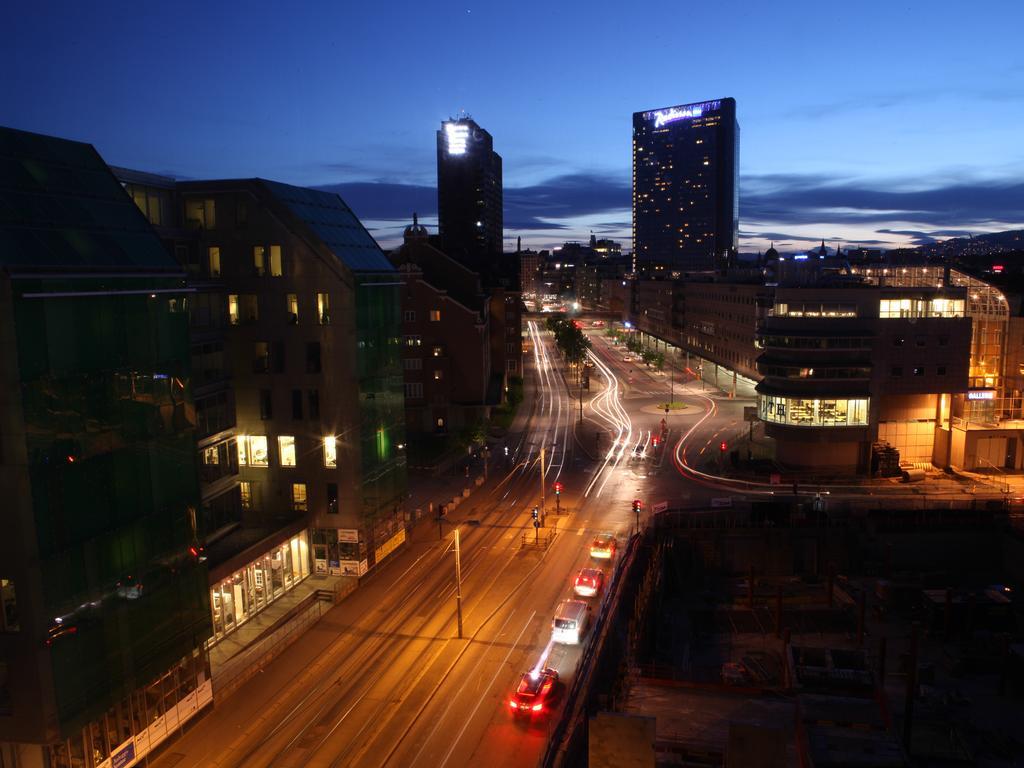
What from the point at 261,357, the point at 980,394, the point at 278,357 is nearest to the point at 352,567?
the point at 278,357

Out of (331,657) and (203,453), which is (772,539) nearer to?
(331,657)

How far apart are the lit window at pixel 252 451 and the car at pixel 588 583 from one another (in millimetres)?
16465

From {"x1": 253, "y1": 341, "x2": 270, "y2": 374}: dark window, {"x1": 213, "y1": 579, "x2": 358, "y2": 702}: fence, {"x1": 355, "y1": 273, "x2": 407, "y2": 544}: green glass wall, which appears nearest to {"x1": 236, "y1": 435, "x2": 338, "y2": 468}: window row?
{"x1": 355, "y1": 273, "x2": 407, "y2": 544}: green glass wall

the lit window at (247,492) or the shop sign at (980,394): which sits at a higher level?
the shop sign at (980,394)

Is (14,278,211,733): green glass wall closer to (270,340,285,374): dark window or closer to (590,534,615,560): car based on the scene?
(270,340,285,374): dark window

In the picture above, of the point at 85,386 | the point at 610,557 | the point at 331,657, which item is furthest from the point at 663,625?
the point at 85,386

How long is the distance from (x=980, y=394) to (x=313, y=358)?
164ft

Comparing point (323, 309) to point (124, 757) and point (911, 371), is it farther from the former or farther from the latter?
point (911, 371)

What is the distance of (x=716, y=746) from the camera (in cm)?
2486

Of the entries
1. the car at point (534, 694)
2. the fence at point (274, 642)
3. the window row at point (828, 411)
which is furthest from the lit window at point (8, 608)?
the window row at point (828, 411)

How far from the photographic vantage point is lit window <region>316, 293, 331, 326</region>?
38312 mm

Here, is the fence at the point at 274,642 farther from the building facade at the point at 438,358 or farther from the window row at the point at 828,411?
the building facade at the point at 438,358

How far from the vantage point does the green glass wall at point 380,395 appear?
3962 centimetres

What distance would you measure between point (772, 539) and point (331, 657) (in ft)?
99.4
